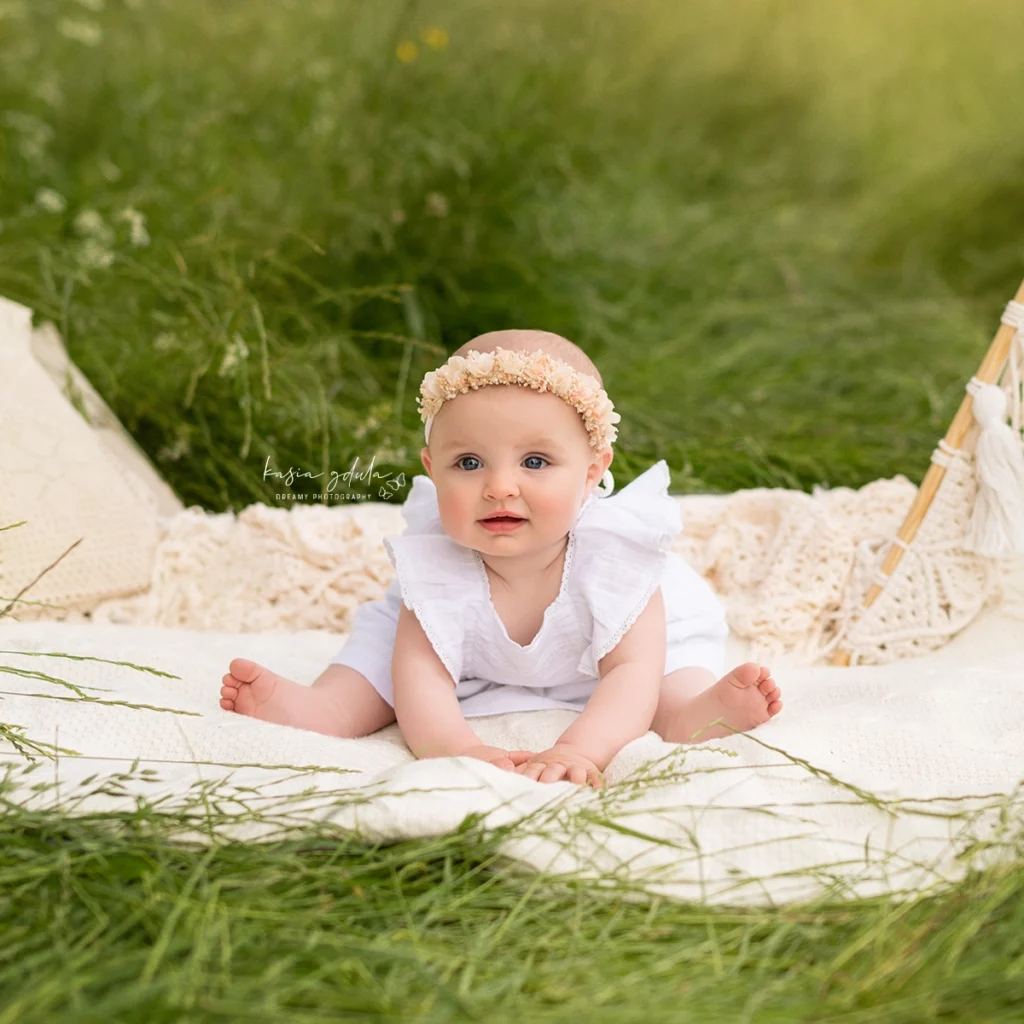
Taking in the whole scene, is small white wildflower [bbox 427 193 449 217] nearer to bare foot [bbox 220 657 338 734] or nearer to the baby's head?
the baby's head

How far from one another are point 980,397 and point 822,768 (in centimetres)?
86

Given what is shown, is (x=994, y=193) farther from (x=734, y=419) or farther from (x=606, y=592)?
(x=606, y=592)

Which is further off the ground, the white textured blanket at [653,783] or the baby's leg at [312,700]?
the baby's leg at [312,700]

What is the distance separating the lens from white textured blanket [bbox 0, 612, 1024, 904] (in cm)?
140

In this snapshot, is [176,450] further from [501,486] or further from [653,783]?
[653,783]

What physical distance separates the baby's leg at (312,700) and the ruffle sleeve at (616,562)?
324mm

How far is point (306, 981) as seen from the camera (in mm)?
1119

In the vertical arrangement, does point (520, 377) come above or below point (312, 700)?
above

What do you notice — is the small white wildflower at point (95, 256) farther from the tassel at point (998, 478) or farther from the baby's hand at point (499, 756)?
the tassel at point (998, 478)

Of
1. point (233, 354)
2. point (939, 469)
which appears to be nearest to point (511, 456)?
point (939, 469)

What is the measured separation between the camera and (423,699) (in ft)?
6.02

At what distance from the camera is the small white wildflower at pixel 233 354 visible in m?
2.73

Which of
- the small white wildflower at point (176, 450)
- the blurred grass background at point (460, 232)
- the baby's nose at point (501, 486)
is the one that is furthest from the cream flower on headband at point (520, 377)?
the small white wildflower at point (176, 450)

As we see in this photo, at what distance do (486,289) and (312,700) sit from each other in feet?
7.02
